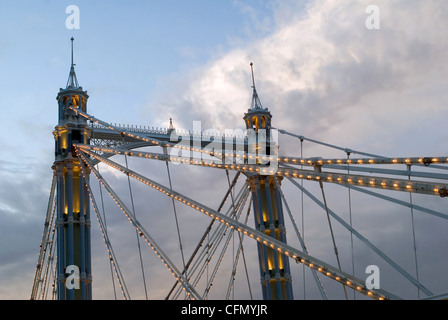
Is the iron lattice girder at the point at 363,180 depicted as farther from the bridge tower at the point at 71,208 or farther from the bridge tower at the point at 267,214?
the bridge tower at the point at 71,208

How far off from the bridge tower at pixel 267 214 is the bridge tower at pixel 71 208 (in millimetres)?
9631

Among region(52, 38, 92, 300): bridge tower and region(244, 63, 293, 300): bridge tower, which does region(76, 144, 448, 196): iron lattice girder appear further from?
region(52, 38, 92, 300): bridge tower

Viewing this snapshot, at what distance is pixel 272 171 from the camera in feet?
78.1

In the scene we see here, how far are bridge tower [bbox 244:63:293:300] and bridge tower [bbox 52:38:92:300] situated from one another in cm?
963

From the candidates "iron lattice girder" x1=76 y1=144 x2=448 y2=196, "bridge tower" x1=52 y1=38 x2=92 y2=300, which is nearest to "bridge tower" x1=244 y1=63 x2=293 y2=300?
"iron lattice girder" x1=76 y1=144 x2=448 y2=196

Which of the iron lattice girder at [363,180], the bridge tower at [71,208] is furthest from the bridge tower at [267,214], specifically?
the bridge tower at [71,208]

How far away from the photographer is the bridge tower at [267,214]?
32969 millimetres

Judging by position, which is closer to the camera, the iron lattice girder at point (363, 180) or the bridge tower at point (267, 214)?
the iron lattice girder at point (363, 180)

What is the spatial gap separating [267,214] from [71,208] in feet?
36.4

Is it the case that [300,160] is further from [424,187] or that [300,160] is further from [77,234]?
[77,234]

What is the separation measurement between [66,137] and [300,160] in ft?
48.8

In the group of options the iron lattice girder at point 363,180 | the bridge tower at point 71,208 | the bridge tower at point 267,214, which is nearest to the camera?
the iron lattice girder at point 363,180

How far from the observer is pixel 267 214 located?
34.7 meters

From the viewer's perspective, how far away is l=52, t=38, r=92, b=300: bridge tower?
99.3 feet
